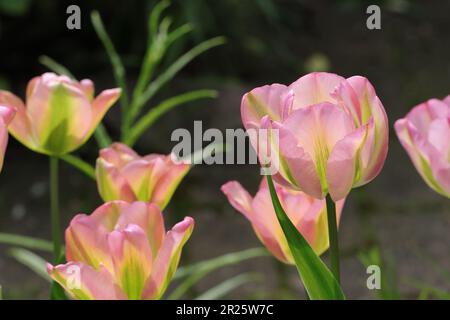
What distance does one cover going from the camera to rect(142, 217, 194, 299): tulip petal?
352 mm

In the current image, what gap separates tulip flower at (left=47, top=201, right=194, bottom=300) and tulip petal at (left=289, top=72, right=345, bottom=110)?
0.07 meters

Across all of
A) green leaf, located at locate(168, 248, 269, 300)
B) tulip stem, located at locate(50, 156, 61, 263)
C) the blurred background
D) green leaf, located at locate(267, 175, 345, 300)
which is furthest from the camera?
the blurred background

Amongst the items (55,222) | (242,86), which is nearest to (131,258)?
(55,222)

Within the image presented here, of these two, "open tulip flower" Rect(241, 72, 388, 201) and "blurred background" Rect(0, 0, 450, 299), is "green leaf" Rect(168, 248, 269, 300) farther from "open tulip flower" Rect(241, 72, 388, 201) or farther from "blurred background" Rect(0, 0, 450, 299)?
"blurred background" Rect(0, 0, 450, 299)

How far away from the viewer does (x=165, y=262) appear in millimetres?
360

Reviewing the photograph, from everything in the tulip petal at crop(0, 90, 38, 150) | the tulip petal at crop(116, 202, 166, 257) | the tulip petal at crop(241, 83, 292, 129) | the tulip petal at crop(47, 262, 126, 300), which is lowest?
the tulip petal at crop(47, 262, 126, 300)

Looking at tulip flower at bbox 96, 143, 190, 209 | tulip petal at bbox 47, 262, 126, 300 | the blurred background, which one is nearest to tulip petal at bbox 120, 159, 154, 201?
tulip flower at bbox 96, 143, 190, 209

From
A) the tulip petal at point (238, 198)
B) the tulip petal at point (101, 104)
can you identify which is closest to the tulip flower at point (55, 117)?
the tulip petal at point (101, 104)

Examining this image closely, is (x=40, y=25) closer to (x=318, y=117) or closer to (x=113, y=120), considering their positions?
(x=113, y=120)

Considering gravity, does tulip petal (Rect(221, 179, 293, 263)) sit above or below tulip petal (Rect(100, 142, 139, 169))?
below

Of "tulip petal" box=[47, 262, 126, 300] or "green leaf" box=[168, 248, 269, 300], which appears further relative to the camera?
"green leaf" box=[168, 248, 269, 300]
